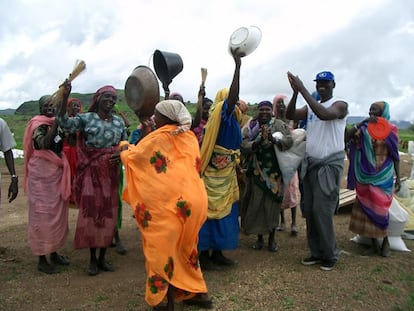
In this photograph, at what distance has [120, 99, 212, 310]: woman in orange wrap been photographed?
3.14 meters

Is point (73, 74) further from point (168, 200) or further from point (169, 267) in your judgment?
point (169, 267)

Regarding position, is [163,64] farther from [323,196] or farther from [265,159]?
[323,196]

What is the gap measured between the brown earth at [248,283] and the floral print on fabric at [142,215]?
93 cm

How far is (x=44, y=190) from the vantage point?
4.55 m

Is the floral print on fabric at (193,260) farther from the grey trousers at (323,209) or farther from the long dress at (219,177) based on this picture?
the grey trousers at (323,209)

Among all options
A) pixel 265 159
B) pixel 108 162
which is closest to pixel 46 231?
pixel 108 162

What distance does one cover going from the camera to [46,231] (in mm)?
4555

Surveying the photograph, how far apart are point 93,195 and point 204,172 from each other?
4.23ft

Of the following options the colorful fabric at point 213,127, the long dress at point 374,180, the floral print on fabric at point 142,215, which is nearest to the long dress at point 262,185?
the colorful fabric at point 213,127

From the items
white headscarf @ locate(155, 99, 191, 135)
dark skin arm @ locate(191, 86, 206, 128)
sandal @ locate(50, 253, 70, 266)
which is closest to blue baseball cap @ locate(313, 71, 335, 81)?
dark skin arm @ locate(191, 86, 206, 128)

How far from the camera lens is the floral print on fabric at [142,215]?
3190 millimetres

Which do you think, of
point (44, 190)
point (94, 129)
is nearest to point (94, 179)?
point (94, 129)

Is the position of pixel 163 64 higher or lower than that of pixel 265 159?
higher

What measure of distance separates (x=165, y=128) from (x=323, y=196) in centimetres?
219
